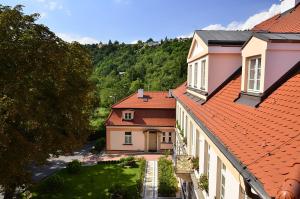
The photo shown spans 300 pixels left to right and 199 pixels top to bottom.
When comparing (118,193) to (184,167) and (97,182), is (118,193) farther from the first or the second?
(184,167)

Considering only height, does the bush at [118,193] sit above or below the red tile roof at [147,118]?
below

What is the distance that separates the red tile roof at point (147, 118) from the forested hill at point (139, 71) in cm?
1754

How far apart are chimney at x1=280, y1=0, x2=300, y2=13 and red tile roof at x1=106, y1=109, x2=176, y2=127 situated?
1894 centimetres

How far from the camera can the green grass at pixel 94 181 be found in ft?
67.6

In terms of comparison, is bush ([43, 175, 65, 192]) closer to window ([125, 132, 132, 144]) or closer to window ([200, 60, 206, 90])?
window ([125, 132, 132, 144])

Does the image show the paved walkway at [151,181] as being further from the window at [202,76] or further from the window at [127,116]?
the window at [202,76]

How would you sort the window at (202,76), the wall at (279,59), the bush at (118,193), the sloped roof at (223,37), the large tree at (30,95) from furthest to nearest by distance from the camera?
1. the bush at (118,193)
2. the large tree at (30,95)
3. the window at (202,76)
4. the sloped roof at (223,37)
5. the wall at (279,59)

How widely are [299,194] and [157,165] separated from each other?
24.4m

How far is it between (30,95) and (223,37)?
30.2 ft

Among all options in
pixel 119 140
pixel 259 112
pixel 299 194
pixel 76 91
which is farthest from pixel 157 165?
pixel 299 194

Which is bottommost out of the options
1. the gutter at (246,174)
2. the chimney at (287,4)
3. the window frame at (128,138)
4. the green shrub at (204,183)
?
the window frame at (128,138)

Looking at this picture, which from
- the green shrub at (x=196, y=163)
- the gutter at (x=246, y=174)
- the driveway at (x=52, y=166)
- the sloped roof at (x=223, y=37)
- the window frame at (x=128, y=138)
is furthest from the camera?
the window frame at (x=128, y=138)

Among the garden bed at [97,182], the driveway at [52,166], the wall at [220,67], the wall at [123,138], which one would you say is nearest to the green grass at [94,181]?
the garden bed at [97,182]

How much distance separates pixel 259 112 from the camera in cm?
654
